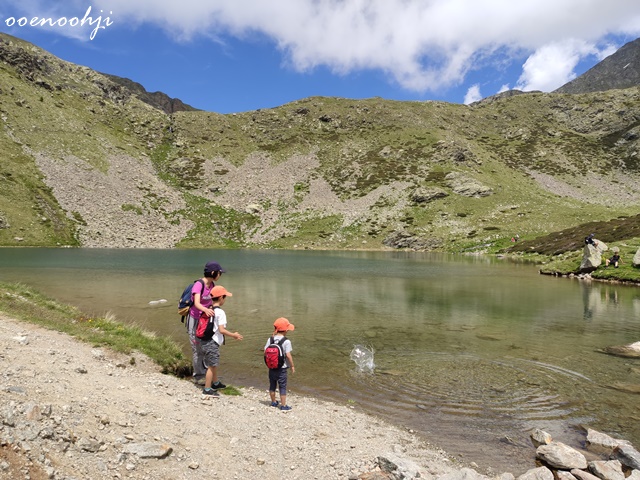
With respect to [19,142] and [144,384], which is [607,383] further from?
[19,142]

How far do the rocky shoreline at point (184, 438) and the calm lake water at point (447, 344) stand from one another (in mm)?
1174

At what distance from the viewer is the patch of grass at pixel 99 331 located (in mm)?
13594

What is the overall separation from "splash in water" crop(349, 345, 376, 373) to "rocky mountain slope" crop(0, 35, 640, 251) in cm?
8660

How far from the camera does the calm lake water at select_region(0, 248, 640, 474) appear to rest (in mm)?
11172

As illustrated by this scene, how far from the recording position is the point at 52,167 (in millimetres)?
111000

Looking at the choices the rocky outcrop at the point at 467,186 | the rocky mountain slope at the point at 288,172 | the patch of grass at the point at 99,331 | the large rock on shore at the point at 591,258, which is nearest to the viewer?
the patch of grass at the point at 99,331

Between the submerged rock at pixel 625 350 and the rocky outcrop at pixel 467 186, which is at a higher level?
the rocky outcrop at pixel 467 186

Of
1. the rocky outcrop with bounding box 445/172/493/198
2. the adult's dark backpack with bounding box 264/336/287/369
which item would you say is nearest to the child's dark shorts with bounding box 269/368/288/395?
the adult's dark backpack with bounding box 264/336/287/369

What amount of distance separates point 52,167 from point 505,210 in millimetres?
126780

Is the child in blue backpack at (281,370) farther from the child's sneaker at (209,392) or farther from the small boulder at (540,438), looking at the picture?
the small boulder at (540,438)

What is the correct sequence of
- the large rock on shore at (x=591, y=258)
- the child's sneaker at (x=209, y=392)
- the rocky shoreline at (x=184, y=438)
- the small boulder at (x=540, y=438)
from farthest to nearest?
1. the large rock on shore at (x=591, y=258)
2. the child's sneaker at (x=209, y=392)
3. the small boulder at (x=540, y=438)
4. the rocky shoreline at (x=184, y=438)

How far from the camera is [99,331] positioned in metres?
15.6

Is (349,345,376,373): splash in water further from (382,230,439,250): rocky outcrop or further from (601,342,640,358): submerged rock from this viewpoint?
(382,230,439,250): rocky outcrop

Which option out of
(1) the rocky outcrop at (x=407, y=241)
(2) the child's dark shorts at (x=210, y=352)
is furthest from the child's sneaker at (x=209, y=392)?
(1) the rocky outcrop at (x=407, y=241)
